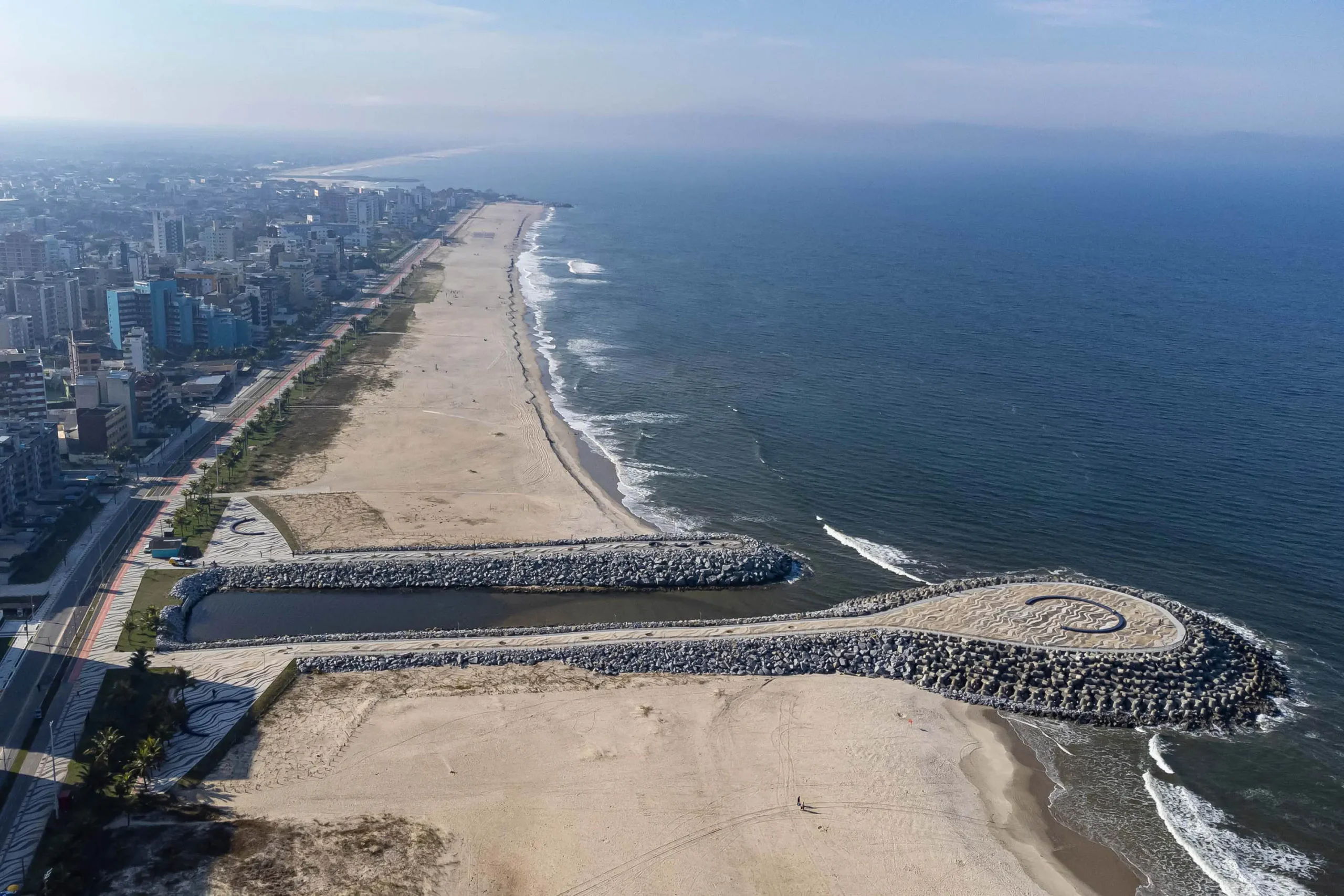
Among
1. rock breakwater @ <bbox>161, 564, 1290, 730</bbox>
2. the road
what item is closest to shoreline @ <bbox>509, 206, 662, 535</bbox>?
rock breakwater @ <bbox>161, 564, 1290, 730</bbox>

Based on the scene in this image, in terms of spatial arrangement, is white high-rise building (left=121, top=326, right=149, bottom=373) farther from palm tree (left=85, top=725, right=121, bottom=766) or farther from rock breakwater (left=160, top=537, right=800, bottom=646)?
palm tree (left=85, top=725, right=121, bottom=766)

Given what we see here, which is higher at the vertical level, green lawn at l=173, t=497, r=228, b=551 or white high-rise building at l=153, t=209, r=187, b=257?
white high-rise building at l=153, t=209, r=187, b=257

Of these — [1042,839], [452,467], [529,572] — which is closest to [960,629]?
A: [1042,839]

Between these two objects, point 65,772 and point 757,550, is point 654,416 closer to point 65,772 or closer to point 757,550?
point 757,550

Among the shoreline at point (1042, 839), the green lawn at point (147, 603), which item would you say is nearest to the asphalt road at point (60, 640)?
the green lawn at point (147, 603)

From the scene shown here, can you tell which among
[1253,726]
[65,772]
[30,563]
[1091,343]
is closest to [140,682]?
[65,772]

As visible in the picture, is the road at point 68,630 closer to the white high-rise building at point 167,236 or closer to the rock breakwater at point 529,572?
Result: the rock breakwater at point 529,572
